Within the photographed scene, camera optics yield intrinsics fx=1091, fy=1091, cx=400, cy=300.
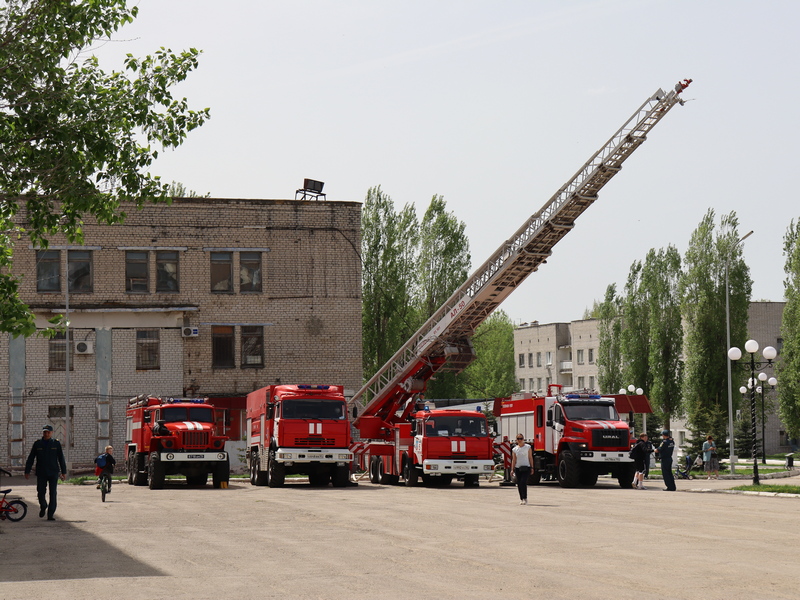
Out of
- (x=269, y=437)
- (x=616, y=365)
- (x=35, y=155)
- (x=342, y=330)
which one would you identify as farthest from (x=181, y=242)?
(x=616, y=365)

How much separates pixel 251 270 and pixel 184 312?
11.0ft

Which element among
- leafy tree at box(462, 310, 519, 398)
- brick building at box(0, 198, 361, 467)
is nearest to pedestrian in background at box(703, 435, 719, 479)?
brick building at box(0, 198, 361, 467)

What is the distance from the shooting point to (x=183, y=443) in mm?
32625

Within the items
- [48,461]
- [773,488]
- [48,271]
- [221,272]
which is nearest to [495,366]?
[221,272]

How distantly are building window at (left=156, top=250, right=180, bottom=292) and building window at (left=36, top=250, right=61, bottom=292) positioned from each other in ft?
13.2

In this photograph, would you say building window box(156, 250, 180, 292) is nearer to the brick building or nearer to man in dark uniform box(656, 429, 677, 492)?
the brick building

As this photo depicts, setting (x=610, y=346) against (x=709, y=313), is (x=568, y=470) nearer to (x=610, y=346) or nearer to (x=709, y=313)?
(x=709, y=313)

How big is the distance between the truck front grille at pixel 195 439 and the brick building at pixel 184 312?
12.8m

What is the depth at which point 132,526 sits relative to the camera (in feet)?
62.2

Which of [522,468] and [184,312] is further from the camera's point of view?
[184,312]

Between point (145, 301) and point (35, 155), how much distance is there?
27.6 m

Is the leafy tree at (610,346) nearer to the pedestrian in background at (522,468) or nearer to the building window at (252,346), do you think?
the building window at (252,346)

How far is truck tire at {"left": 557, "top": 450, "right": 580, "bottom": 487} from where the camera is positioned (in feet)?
105

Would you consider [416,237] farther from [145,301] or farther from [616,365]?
[616,365]
